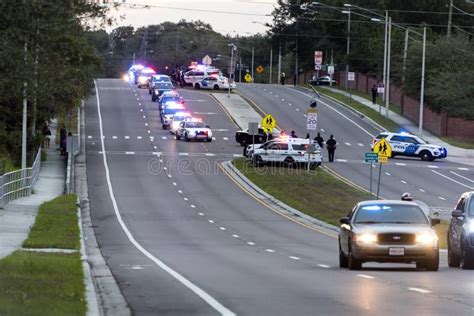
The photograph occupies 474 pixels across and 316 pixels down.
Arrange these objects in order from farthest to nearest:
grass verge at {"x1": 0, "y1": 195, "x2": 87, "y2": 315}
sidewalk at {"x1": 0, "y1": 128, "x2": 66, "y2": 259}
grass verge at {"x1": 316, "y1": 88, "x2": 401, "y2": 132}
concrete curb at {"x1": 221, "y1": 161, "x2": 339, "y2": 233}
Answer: grass verge at {"x1": 316, "y1": 88, "x2": 401, "y2": 132}
concrete curb at {"x1": 221, "y1": 161, "x2": 339, "y2": 233}
sidewalk at {"x1": 0, "y1": 128, "x2": 66, "y2": 259}
grass verge at {"x1": 0, "y1": 195, "x2": 87, "y2": 315}

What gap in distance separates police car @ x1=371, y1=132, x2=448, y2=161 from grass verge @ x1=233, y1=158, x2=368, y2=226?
1232 cm

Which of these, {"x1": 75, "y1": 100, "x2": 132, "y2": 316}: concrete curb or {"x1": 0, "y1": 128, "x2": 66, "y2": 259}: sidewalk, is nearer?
{"x1": 75, "y1": 100, "x2": 132, "y2": 316}: concrete curb

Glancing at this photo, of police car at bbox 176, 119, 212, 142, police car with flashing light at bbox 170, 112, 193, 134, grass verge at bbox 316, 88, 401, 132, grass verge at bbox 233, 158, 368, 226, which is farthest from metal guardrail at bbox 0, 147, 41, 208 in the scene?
grass verge at bbox 316, 88, 401, 132

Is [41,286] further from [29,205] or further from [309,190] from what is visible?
[309,190]

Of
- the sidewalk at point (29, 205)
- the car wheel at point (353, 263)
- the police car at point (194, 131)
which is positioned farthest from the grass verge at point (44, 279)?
the police car at point (194, 131)

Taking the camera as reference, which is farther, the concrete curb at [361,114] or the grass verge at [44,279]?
the concrete curb at [361,114]

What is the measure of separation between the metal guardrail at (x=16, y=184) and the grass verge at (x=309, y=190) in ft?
34.8

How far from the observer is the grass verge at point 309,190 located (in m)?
48.1

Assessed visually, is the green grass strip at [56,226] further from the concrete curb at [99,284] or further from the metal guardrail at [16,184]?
the metal guardrail at [16,184]

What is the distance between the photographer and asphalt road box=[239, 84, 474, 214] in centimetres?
5756

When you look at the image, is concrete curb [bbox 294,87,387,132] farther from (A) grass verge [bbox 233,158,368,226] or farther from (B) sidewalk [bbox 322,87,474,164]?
(A) grass verge [bbox 233,158,368,226]

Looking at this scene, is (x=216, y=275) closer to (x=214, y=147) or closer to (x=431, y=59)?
(x=214, y=147)

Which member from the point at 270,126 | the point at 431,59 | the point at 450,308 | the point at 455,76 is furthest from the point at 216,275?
the point at 431,59

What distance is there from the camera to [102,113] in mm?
93125
